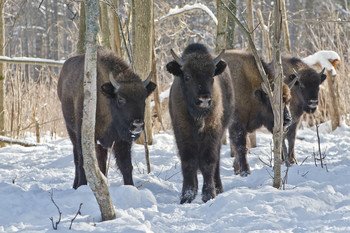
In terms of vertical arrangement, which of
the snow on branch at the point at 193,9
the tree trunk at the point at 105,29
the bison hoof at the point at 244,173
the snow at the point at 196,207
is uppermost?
the snow on branch at the point at 193,9

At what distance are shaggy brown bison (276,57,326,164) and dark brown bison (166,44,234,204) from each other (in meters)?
3.34

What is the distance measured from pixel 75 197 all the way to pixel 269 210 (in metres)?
1.82

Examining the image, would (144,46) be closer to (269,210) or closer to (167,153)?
(167,153)

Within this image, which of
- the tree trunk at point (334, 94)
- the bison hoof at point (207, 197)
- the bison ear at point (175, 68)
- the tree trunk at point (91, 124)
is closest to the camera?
the tree trunk at point (91, 124)

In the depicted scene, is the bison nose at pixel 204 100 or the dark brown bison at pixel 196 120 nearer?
the bison nose at pixel 204 100

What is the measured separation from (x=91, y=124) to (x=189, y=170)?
1787mm

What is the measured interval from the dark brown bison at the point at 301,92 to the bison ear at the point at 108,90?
13.0 ft

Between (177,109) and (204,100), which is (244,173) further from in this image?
(204,100)

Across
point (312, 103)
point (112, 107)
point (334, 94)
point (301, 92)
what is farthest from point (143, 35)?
point (334, 94)

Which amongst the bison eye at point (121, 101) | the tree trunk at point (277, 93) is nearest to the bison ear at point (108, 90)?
the bison eye at point (121, 101)

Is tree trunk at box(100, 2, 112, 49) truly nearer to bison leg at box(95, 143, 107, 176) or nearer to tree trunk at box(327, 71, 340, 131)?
bison leg at box(95, 143, 107, 176)

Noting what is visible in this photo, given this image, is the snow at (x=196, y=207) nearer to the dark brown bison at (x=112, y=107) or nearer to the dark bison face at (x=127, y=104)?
the dark brown bison at (x=112, y=107)

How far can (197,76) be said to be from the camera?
5.09 metres

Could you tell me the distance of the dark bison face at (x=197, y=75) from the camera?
4.95 m
